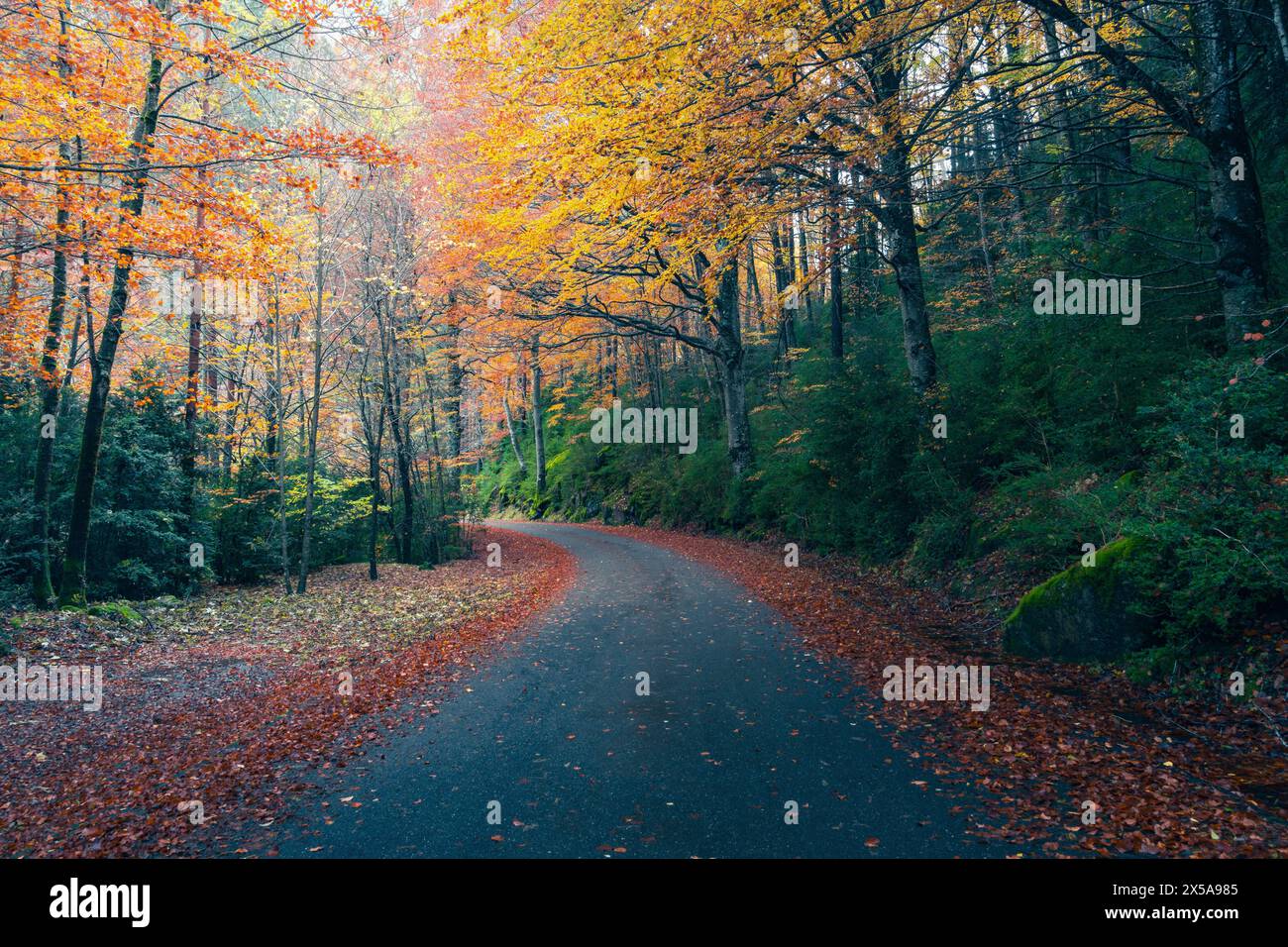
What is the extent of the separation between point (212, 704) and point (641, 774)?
5560mm

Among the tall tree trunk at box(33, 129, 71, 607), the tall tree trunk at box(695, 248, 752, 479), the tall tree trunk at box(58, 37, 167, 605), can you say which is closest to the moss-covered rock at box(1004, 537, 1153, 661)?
the tall tree trunk at box(695, 248, 752, 479)

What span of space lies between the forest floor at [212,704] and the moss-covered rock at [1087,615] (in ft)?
22.5

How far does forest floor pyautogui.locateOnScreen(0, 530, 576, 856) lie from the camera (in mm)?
4484

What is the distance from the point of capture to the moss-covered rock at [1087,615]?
20.0 feet

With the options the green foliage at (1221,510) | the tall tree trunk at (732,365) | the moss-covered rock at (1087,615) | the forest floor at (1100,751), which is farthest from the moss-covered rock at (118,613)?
the tall tree trunk at (732,365)

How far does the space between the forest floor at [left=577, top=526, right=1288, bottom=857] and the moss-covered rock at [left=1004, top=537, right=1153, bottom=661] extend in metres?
0.24

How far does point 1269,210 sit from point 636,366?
82.3ft

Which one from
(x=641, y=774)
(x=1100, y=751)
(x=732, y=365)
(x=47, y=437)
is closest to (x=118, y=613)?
(x=47, y=437)

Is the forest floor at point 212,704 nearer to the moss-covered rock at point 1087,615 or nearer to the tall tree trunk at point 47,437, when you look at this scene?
the tall tree trunk at point 47,437

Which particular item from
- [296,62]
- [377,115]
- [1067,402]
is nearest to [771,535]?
[1067,402]

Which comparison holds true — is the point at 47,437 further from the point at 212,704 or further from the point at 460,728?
the point at 460,728

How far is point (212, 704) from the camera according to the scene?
7.05 meters

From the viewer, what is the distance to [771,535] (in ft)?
60.8
